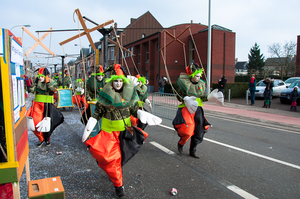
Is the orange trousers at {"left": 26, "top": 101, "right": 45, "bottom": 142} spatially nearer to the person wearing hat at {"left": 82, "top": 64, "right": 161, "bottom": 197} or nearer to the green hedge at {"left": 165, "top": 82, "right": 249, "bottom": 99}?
the person wearing hat at {"left": 82, "top": 64, "right": 161, "bottom": 197}

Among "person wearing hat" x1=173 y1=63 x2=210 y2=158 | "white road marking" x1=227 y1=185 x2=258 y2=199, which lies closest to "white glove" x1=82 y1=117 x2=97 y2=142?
"person wearing hat" x1=173 y1=63 x2=210 y2=158

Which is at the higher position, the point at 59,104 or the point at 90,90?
the point at 90,90

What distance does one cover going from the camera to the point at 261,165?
4.21 meters

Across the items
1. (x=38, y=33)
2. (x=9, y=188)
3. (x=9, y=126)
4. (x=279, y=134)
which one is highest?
(x=38, y=33)

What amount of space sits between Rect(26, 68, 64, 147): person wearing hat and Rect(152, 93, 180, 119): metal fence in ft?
14.9

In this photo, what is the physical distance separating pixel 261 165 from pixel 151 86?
2293cm

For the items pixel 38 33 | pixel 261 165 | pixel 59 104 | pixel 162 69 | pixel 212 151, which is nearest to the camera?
pixel 261 165

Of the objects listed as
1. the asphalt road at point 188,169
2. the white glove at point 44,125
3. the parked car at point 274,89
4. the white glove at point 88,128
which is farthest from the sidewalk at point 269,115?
the white glove at point 44,125

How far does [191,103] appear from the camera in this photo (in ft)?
14.4

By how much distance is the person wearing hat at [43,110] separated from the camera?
5.22 meters

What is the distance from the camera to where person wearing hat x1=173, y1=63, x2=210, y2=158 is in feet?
14.5

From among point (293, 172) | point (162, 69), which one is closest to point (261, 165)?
point (293, 172)

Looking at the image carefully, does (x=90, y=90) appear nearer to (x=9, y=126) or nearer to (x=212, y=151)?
(x=212, y=151)

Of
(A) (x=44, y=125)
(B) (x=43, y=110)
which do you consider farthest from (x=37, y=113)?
(A) (x=44, y=125)
